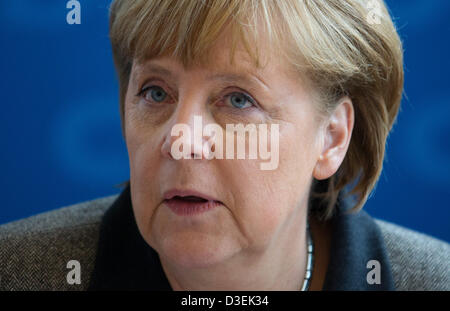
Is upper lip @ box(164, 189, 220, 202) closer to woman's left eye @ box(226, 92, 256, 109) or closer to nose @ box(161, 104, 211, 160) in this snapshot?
nose @ box(161, 104, 211, 160)

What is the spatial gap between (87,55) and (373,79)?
106cm

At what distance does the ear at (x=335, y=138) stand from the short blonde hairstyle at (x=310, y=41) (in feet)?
0.12

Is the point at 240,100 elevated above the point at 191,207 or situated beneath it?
elevated above

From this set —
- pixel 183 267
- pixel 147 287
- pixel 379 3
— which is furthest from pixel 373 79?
pixel 147 287

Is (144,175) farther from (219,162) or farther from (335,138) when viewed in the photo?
(335,138)

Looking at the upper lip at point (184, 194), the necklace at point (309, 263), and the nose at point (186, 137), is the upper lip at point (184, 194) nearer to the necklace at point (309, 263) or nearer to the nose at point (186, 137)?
the nose at point (186, 137)

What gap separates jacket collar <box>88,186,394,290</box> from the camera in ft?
4.90

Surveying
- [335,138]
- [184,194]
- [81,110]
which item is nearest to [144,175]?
[184,194]

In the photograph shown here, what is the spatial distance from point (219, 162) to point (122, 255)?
449 mm

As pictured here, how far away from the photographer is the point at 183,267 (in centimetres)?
137

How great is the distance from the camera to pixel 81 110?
210cm

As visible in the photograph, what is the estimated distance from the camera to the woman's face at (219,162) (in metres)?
1.26

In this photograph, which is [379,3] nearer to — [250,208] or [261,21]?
[261,21]

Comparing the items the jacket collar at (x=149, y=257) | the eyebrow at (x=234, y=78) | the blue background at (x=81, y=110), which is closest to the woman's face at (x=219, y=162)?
the eyebrow at (x=234, y=78)
